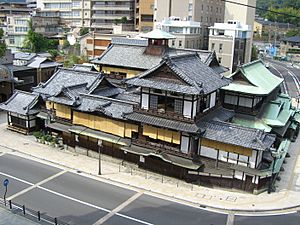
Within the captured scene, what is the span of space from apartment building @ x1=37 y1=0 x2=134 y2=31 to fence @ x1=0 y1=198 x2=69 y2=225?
96.6 m

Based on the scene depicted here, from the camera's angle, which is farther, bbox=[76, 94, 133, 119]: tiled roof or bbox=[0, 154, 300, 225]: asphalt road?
bbox=[76, 94, 133, 119]: tiled roof

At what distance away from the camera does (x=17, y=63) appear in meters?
70.5

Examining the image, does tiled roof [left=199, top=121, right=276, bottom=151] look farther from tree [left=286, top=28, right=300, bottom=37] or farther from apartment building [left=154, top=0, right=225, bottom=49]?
tree [left=286, top=28, right=300, bottom=37]

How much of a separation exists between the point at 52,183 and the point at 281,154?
22.3m

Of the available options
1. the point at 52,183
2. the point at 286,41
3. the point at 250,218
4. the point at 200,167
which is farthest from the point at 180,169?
the point at 286,41

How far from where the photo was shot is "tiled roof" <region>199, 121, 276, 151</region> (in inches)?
1182

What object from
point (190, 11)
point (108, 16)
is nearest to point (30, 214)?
point (190, 11)

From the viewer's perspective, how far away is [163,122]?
32312 mm

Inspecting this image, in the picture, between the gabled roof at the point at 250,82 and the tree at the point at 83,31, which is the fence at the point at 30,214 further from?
the tree at the point at 83,31

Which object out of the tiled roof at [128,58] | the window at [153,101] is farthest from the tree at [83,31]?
the window at [153,101]

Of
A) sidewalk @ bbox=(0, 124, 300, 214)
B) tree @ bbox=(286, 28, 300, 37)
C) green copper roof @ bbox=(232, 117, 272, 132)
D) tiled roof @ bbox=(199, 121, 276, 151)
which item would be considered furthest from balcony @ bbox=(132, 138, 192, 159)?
tree @ bbox=(286, 28, 300, 37)

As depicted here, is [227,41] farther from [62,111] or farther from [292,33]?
[292,33]

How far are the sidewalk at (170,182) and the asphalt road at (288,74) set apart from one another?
41367 mm

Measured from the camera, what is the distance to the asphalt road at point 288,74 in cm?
8036
